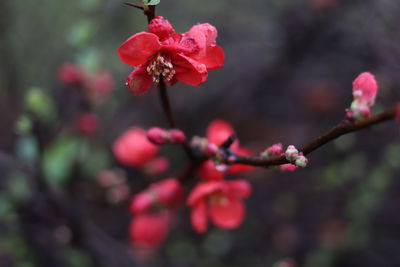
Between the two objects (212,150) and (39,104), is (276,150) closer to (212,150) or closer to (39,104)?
Result: (212,150)

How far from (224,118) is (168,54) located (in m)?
2.30

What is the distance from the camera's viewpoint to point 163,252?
2.95m

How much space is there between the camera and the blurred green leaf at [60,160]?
210cm

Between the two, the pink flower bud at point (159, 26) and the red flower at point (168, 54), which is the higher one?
the pink flower bud at point (159, 26)

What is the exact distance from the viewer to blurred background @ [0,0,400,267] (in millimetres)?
2074

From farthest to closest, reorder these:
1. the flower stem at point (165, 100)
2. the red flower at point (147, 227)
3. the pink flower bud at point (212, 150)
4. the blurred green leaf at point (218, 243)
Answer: the blurred green leaf at point (218, 243), the red flower at point (147, 227), the pink flower bud at point (212, 150), the flower stem at point (165, 100)

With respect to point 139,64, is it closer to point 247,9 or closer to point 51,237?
point 51,237

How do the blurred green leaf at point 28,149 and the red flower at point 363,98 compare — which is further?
the blurred green leaf at point 28,149

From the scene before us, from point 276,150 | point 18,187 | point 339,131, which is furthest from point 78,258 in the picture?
point 339,131

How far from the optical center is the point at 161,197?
1.53m

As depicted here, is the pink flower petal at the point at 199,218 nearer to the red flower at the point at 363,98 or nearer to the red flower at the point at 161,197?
the red flower at the point at 161,197

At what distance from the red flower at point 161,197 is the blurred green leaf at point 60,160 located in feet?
2.25

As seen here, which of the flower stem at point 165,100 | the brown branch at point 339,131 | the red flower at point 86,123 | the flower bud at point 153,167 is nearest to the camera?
the brown branch at point 339,131

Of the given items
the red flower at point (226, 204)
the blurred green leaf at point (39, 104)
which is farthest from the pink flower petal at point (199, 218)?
the blurred green leaf at point (39, 104)
